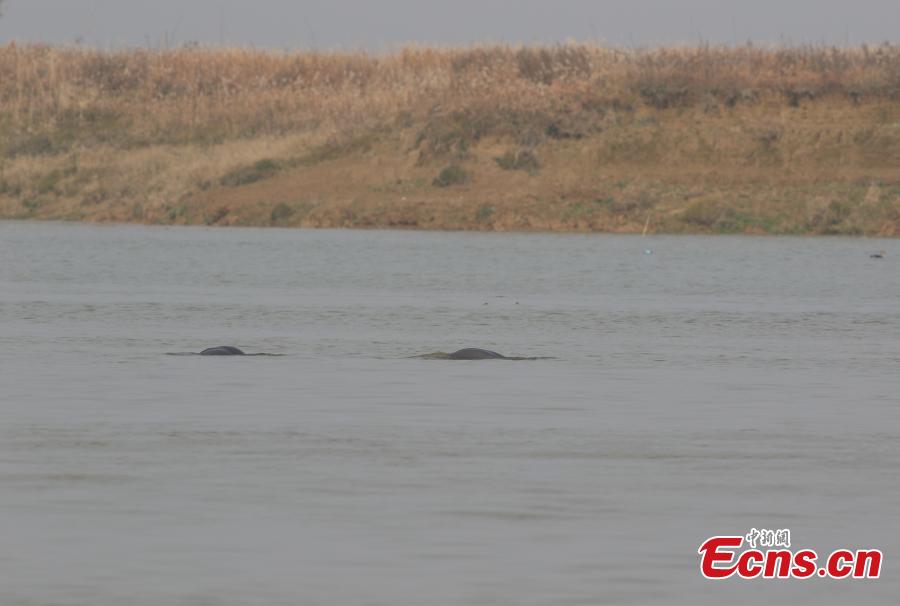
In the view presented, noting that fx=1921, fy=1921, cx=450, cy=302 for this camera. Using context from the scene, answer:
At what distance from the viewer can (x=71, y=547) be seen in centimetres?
834

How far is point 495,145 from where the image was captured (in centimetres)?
5222

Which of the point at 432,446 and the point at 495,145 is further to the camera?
the point at 495,145

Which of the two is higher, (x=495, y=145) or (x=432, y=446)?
(x=495, y=145)

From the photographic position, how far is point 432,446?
37.9 ft

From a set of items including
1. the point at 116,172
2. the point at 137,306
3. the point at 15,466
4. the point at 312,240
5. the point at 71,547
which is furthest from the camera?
the point at 116,172

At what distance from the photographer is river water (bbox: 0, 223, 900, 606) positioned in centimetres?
795

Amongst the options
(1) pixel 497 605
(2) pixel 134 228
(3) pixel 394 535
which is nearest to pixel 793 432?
(3) pixel 394 535

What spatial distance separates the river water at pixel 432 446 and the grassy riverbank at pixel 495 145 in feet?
70.4

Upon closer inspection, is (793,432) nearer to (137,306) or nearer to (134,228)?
(137,306)

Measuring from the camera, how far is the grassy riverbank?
47031 mm

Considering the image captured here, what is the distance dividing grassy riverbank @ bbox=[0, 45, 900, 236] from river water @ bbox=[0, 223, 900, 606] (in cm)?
2145

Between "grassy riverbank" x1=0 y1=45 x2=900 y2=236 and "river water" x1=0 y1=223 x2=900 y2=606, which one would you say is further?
"grassy riverbank" x1=0 y1=45 x2=900 y2=236

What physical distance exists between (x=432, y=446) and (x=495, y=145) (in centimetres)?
4101

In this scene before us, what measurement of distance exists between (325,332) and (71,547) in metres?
11.7
